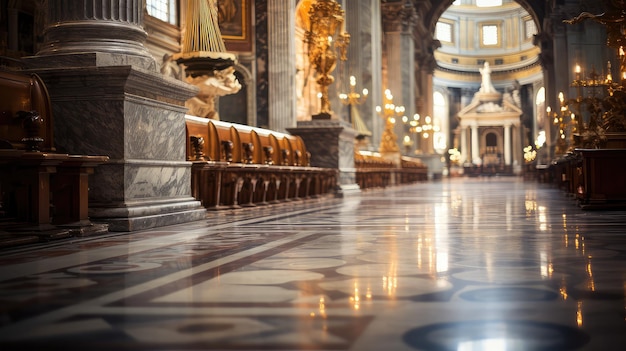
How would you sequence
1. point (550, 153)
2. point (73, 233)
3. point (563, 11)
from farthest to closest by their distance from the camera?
point (550, 153) < point (563, 11) < point (73, 233)

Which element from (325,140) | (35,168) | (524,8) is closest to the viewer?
(35,168)

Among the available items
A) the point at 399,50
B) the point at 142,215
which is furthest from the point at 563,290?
the point at 399,50

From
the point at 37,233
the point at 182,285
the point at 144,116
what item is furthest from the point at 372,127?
the point at 182,285

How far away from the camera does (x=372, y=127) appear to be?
25312 millimetres

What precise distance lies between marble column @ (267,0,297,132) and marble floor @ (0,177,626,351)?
11383 mm

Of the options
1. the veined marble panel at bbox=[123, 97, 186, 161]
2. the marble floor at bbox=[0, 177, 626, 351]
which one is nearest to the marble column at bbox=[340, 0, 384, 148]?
the veined marble panel at bbox=[123, 97, 186, 161]

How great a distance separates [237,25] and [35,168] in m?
13.7

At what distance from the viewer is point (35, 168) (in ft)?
15.5

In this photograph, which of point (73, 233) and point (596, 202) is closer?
point (73, 233)

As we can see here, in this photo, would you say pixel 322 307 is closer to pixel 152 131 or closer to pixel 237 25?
pixel 152 131

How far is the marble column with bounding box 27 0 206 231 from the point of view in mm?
5730

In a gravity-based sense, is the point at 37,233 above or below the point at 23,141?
below

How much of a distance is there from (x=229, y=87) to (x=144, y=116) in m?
8.44

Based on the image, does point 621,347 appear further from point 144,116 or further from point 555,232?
point 144,116
